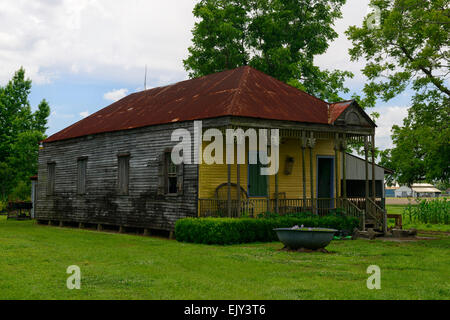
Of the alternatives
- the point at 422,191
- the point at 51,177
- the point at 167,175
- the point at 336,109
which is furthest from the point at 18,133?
the point at 422,191

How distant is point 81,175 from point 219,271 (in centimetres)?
1567

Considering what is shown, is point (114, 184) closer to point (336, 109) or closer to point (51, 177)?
point (51, 177)

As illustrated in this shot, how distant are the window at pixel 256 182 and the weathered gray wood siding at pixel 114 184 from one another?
7.74 ft

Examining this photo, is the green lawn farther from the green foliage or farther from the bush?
the green foliage

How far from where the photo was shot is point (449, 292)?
8742 mm

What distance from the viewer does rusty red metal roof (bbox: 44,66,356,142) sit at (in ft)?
61.8

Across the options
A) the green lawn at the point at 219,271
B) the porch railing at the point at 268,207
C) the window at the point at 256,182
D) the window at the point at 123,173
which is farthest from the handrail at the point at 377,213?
the window at the point at 123,173

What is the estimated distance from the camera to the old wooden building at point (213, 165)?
18703mm

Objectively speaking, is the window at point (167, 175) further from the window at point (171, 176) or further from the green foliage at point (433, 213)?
the green foliage at point (433, 213)

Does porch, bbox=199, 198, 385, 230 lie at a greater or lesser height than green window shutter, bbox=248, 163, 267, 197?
lesser

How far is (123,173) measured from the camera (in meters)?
22.4

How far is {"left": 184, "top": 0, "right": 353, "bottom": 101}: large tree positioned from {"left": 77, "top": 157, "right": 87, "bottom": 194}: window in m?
13.7

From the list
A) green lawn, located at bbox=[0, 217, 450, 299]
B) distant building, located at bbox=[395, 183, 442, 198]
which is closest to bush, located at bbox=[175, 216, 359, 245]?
green lawn, located at bbox=[0, 217, 450, 299]
